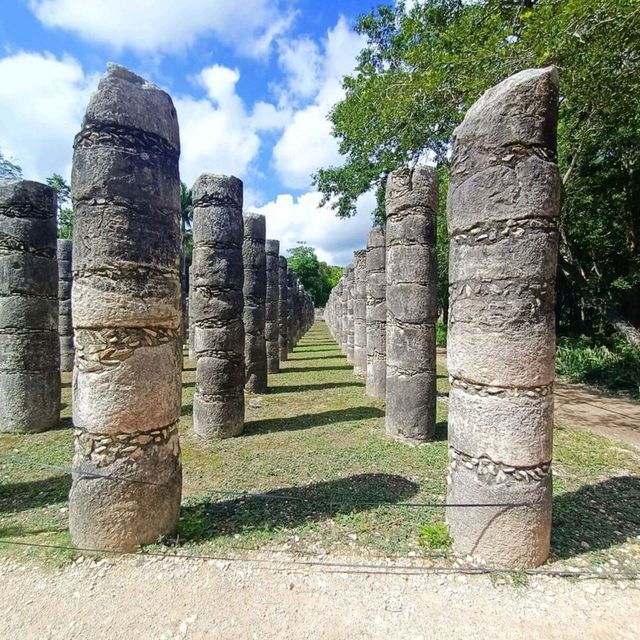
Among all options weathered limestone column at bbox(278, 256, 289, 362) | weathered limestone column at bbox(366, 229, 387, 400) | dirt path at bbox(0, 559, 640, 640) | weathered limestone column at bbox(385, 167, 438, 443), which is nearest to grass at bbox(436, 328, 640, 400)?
weathered limestone column at bbox(366, 229, 387, 400)

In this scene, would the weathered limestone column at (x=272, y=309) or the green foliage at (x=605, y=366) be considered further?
the weathered limestone column at (x=272, y=309)

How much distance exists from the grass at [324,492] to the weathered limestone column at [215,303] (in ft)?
1.65

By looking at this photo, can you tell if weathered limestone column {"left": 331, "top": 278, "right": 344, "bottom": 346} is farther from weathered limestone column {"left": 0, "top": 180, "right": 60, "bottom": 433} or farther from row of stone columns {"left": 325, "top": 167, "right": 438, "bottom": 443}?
weathered limestone column {"left": 0, "top": 180, "right": 60, "bottom": 433}

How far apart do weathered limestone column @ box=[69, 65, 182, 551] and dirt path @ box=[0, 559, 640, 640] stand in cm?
49

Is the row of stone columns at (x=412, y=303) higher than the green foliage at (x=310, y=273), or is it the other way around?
the green foliage at (x=310, y=273)

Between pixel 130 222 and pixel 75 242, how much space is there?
0.60 metres

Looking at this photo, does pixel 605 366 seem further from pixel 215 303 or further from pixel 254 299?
pixel 215 303

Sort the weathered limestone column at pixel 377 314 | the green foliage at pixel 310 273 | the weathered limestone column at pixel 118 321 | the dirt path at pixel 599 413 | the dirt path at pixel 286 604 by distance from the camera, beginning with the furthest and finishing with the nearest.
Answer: the green foliage at pixel 310 273 → the weathered limestone column at pixel 377 314 → the dirt path at pixel 599 413 → the weathered limestone column at pixel 118 321 → the dirt path at pixel 286 604

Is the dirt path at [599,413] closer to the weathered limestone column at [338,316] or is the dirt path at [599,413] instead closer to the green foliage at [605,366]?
the green foliage at [605,366]

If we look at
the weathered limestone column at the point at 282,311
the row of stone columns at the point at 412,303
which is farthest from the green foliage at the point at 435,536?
the weathered limestone column at the point at 282,311

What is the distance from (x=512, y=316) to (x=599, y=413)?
7.52 meters

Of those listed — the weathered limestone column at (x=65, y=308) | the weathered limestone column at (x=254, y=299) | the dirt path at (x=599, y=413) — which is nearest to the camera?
the dirt path at (x=599, y=413)

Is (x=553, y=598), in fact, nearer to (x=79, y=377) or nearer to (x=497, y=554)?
(x=497, y=554)

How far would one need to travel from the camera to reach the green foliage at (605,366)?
11.5m
